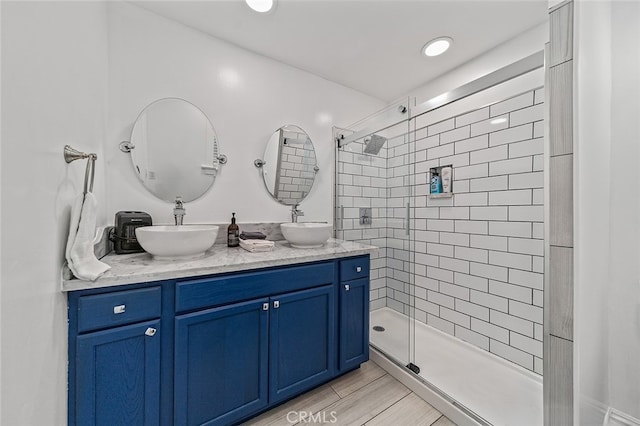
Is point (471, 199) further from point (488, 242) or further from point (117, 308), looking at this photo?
point (117, 308)

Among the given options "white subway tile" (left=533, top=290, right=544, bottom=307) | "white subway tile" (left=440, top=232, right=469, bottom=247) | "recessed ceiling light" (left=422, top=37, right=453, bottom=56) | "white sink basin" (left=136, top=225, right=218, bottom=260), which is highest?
"recessed ceiling light" (left=422, top=37, right=453, bottom=56)

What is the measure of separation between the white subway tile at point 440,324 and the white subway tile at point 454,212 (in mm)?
964

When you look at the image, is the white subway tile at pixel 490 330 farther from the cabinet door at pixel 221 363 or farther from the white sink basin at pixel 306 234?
the cabinet door at pixel 221 363

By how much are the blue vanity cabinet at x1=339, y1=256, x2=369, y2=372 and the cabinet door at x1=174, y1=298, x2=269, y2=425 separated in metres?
0.54

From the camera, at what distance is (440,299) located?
221cm

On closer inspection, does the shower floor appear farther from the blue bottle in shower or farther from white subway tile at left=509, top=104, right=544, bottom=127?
white subway tile at left=509, top=104, right=544, bottom=127

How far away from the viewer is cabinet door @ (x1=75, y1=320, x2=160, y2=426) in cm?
91

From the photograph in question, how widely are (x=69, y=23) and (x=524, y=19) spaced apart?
2.50m

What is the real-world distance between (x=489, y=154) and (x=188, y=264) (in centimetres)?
225

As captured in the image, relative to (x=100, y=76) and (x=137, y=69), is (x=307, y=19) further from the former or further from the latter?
(x=100, y=76)

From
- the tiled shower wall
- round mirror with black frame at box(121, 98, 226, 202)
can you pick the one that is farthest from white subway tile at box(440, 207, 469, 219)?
round mirror with black frame at box(121, 98, 226, 202)

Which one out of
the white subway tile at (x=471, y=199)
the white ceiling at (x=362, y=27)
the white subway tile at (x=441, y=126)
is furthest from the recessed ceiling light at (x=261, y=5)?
the white subway tile at (x=471, y=199)
